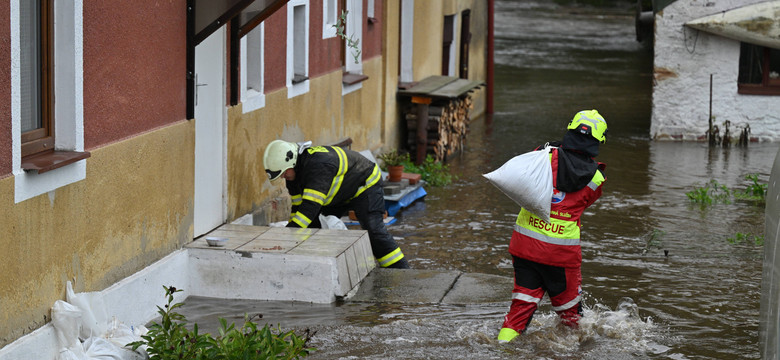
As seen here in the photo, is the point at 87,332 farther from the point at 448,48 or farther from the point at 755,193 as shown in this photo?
the point at 448,48

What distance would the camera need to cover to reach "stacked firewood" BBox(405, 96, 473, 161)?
1546 cm

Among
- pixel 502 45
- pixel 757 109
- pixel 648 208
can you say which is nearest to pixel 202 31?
pixel 648 208

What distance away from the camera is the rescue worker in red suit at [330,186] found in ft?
27.3

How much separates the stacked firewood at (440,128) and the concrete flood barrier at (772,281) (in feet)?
29.5

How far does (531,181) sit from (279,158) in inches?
93.2

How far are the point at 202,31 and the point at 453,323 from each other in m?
2.73

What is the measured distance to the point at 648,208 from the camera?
12.5 metres

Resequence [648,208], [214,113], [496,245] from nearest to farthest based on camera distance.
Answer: [214,113]
[496,245]
[648,208]

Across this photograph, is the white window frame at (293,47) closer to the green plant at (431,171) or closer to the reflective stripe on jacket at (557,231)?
the green plant at (431,171)

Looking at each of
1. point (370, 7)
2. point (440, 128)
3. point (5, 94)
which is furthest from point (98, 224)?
point (440, 128)

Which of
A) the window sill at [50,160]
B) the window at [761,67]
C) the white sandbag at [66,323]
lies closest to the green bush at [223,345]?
the white sandbag at [66,323]

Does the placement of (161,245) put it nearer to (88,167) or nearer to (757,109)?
(88,167)

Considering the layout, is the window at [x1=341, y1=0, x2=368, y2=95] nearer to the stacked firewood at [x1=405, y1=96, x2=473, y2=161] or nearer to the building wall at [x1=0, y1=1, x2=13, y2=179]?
the stacked firewood at [x1=405, y1=96, x2=473, y2=161]

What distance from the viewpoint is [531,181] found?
6.59m
